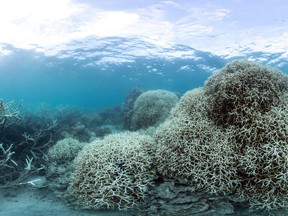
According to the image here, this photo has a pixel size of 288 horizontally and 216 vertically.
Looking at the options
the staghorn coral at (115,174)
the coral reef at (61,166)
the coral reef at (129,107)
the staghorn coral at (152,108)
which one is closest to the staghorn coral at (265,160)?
the staghorn coral at (115,174)

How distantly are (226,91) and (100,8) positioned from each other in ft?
49.7

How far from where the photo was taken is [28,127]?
10094 millimetres

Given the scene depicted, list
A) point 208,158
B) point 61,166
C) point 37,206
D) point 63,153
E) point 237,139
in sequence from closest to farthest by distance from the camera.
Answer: point 208,158
point 237,139
point 37,206
point 61,166
point 63,153

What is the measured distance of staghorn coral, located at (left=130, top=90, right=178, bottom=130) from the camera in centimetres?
1222

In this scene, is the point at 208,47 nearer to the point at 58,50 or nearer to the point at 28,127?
the point at 58,50

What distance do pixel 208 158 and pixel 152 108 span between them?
26.0 ft

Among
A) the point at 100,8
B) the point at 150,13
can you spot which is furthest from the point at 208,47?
the point at 100,8

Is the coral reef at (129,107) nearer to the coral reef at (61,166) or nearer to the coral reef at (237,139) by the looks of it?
the coral reef at (61,166)

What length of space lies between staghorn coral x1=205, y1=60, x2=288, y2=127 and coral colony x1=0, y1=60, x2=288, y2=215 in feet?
0.06

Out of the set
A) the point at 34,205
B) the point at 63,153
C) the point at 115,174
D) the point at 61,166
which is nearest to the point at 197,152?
the point at 115,174

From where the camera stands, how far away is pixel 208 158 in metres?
4.74

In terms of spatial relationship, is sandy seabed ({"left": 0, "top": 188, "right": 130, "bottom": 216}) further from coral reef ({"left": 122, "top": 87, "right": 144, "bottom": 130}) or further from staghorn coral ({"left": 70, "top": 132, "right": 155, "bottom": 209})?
coral reef ({"left": 122, "top": 87, "right": 144, "bottom": 130})

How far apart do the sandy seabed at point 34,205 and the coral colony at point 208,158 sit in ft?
0.66

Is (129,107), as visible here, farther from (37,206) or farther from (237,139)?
(237,139)
